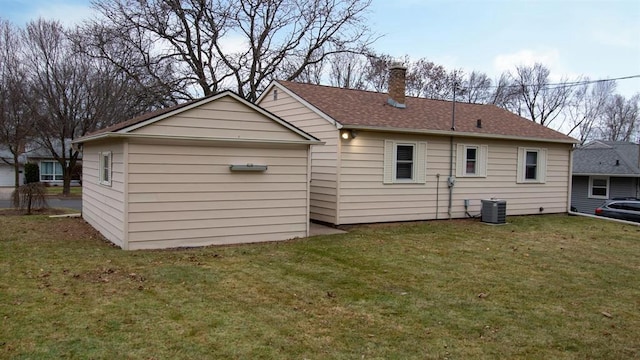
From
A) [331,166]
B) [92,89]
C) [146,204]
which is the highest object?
[92,89]

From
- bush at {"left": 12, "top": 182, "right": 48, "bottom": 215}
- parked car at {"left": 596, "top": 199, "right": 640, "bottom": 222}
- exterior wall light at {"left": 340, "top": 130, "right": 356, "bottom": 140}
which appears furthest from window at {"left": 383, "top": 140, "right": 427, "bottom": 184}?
bush at {"left": 12, "top": 182, "right": 48, "bottom": 215}

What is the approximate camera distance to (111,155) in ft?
29.6

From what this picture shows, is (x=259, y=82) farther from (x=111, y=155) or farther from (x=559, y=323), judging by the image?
(x=559, y=323)

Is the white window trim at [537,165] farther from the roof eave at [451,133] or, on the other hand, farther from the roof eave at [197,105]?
the roof eave at [197,105]

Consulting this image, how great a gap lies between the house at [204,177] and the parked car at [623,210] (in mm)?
11365

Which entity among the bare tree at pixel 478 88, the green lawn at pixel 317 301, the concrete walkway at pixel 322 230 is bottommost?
the green lawn at pixel 317 301

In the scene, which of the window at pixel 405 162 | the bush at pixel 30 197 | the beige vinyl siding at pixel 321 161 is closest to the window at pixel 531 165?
the window at pixel 405 162

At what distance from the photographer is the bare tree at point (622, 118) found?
4294 centimetres

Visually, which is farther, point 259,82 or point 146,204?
point 259,82

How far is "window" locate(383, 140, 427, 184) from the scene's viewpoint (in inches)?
477

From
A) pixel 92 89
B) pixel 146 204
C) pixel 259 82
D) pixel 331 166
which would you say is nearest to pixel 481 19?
pixel 331 166

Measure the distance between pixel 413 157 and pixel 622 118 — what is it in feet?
132

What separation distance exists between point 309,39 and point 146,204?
63.0 feet

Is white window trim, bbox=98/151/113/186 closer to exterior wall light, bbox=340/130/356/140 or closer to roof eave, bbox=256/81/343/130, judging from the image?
roof eave, bbox=256/81/343/130
